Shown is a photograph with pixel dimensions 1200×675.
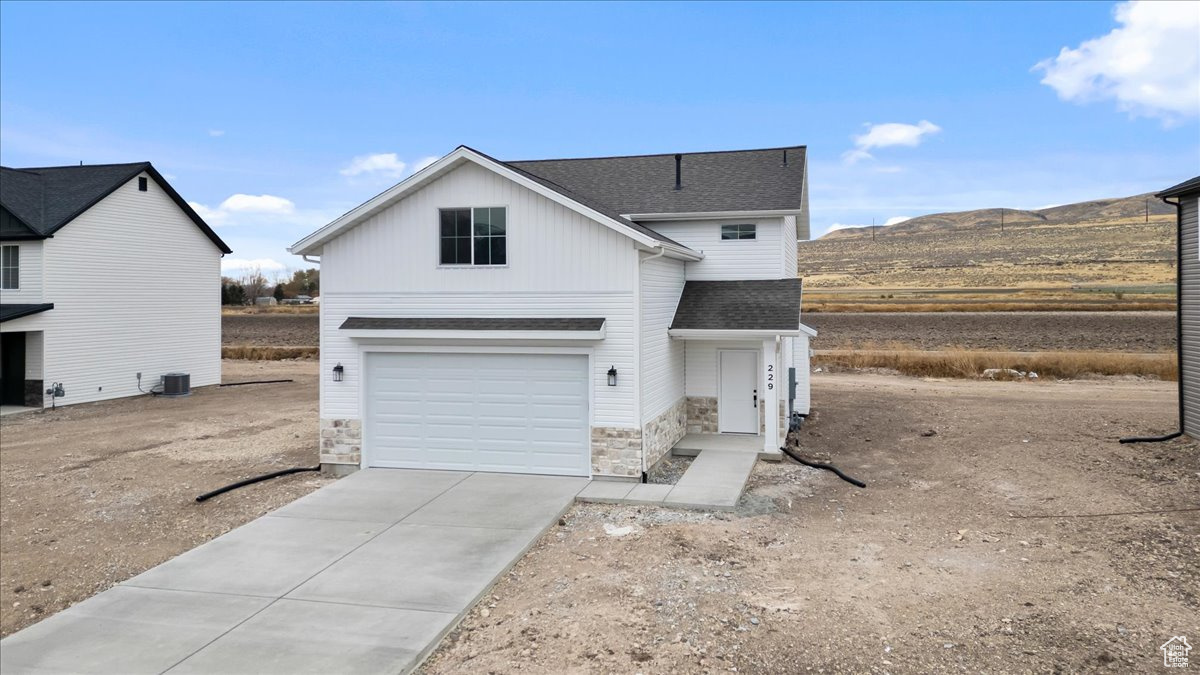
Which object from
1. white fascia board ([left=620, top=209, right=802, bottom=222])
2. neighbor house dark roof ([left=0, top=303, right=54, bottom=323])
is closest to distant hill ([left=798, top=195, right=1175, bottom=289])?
white fascia board ([left=620, top=209, right=802, bottom=222])

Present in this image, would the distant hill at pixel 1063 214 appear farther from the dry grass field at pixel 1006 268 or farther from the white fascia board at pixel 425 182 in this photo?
the white fascia board at pixel 425 182

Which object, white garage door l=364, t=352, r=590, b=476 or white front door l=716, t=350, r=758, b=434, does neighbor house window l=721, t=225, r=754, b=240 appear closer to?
white front door l=716, t=350, r=758, b=434

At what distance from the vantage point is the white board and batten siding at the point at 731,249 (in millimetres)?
16281

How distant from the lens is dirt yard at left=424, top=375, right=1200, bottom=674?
6480 mm

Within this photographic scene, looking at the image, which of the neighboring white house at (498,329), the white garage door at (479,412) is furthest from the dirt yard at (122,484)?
the neighboring white house at (498,329)

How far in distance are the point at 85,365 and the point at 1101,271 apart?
3614 inches

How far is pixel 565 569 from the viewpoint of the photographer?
8617 millimetres

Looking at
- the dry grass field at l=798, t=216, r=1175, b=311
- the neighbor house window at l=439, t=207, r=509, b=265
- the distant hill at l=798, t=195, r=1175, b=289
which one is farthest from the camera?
the distant hill at l=798, t=195, r=1175, b=289

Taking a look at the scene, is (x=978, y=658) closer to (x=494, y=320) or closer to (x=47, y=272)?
(x=494, y=320)

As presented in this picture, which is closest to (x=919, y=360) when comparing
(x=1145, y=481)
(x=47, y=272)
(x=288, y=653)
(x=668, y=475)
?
(x=1145, y=481)

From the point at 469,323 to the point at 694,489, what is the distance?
15.2ft

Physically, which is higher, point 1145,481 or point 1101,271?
point 1101,271

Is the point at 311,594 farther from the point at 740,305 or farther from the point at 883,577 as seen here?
the point at 740,305

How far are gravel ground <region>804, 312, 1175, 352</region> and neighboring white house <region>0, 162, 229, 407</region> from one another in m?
27.8
